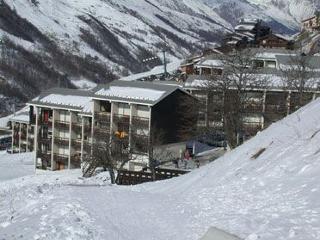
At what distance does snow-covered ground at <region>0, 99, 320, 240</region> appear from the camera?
10305 mm

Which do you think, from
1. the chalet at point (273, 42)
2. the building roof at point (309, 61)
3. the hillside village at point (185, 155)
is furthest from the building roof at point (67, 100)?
the chalet at point (273, 42)

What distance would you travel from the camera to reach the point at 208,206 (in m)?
12.5

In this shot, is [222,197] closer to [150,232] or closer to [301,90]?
[150,232]

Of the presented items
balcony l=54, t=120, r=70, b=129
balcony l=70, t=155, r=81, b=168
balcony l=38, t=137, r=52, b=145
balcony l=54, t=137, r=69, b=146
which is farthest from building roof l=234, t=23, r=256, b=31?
balcony l=70, t=155, r=81, b=168

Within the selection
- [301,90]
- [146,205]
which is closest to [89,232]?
[146,205]

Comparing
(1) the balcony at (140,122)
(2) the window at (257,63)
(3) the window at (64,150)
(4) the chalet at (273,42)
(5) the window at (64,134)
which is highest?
(4) the chalet at (273,42)

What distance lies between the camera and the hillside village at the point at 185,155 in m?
11.0

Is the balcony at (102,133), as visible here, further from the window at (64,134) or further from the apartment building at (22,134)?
the apartment building at (22,134)

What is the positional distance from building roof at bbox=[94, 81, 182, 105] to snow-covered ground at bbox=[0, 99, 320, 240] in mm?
31701

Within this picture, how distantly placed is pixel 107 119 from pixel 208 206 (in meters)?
39.2

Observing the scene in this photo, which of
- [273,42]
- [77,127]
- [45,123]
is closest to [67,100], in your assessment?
[77,127]

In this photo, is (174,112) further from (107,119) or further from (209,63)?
(209,63)

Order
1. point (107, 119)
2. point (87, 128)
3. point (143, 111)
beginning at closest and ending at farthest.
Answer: point (143, 111)
point (107, 119)
point (87, 128)

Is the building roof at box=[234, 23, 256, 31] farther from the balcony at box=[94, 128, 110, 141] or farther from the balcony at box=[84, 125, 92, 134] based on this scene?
the balcony at box=[94, 128, 110, 141]
